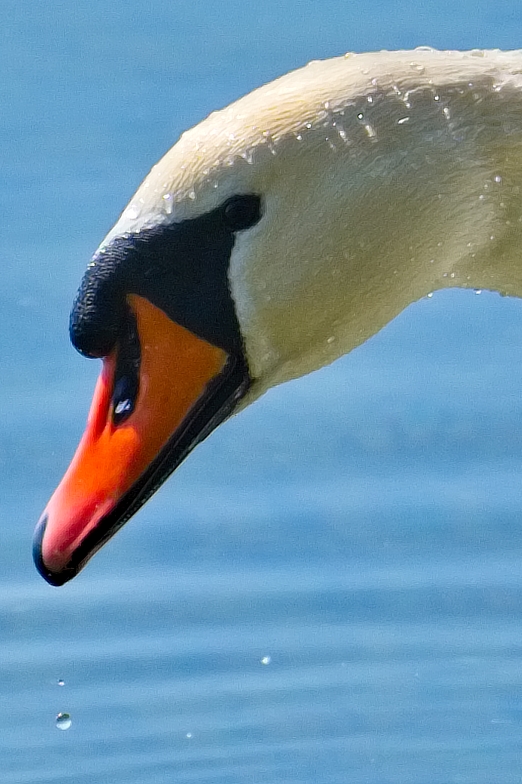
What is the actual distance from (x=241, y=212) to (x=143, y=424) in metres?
0.26

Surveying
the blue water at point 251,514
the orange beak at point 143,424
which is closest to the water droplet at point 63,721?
the blue water at point 251,514

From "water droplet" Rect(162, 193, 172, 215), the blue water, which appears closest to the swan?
"water droplet" Rect(162, 193, 172, 215)

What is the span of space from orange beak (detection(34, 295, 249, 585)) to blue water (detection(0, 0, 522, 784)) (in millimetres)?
1117

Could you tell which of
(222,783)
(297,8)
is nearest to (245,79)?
(297,8)

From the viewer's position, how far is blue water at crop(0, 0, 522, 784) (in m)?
2.88

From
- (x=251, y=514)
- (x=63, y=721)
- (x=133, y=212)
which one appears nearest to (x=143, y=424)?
(x=133, y=212)

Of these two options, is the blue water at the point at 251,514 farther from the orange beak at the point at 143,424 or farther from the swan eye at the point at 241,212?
the swan eye at the point at 241,212

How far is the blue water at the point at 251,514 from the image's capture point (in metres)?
2.88

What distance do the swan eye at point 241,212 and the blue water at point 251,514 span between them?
4.28 ft

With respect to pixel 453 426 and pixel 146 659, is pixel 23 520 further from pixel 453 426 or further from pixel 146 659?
pixel 453 426

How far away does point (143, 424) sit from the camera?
179 centimetres

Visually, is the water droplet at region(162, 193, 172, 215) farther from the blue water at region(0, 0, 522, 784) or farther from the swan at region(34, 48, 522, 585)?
the blue water at region(0, 0, 522, 784)

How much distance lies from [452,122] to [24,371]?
167cm

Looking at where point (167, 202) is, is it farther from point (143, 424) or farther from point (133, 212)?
point (143, 424)
